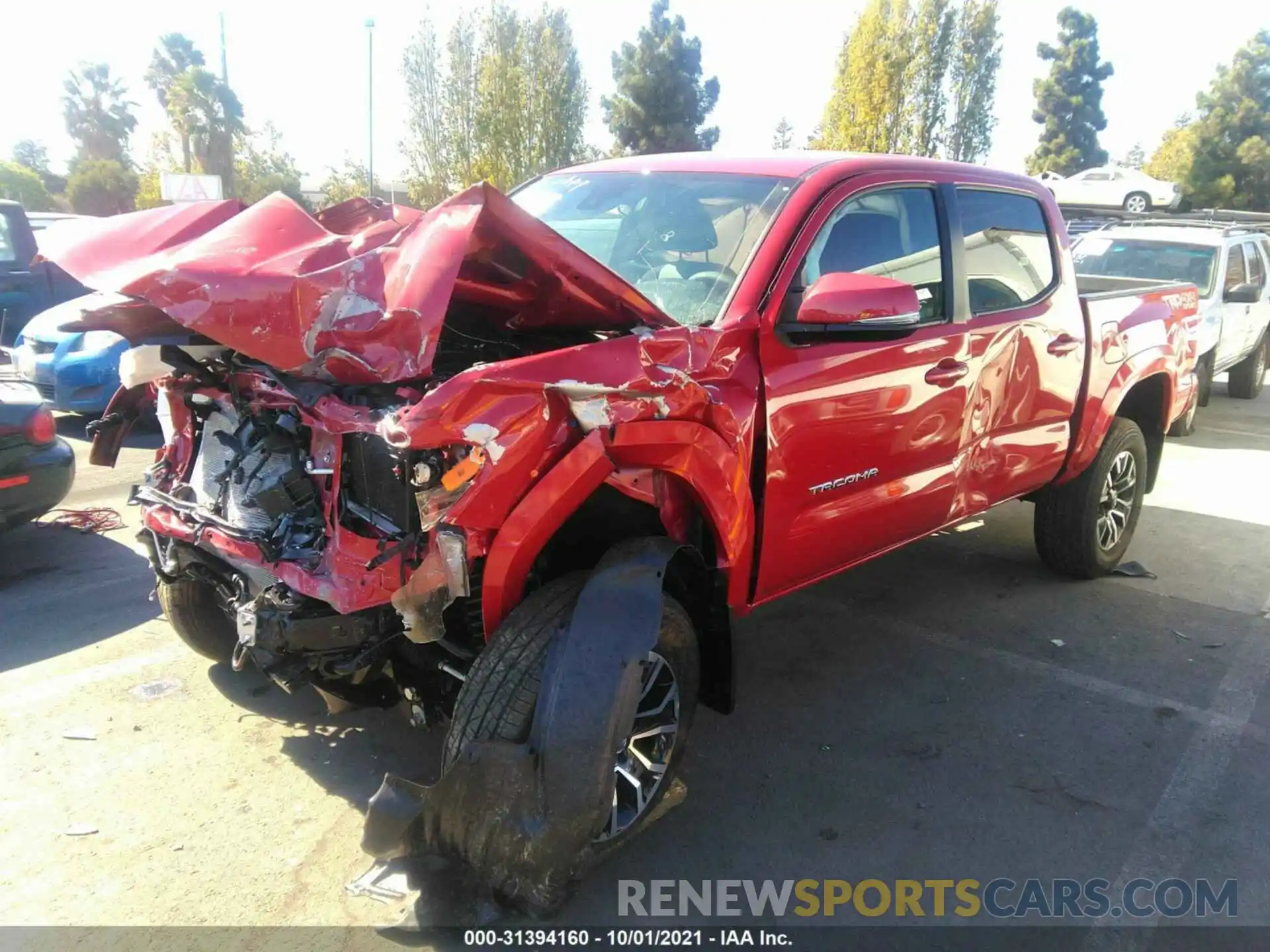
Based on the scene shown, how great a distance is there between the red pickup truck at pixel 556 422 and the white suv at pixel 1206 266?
683cm

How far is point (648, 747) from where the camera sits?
2775 millimetres

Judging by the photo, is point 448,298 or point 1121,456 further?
point 1121,456

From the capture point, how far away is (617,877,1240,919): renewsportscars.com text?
2.65m

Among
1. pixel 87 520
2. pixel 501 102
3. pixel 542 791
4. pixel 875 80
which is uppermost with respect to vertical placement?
pixel 875 80

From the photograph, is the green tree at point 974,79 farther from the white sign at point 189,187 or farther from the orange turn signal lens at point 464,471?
the orange turn signal lens at point 464,471

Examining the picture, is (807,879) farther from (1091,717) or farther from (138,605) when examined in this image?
(138,605)

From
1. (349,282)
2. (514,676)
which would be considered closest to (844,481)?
(514,676)

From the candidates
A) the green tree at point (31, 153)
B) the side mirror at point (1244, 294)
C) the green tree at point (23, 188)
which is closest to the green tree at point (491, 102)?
the green tree at point (23, 188)

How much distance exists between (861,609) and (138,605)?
3.57 m

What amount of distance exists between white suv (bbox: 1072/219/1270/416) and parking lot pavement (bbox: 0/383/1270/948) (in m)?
5.63

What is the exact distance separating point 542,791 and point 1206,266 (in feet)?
32.8

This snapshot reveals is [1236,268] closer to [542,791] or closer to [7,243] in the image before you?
[542,791]

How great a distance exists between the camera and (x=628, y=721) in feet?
7.88

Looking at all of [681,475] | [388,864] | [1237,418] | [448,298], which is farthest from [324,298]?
[1237,418]
